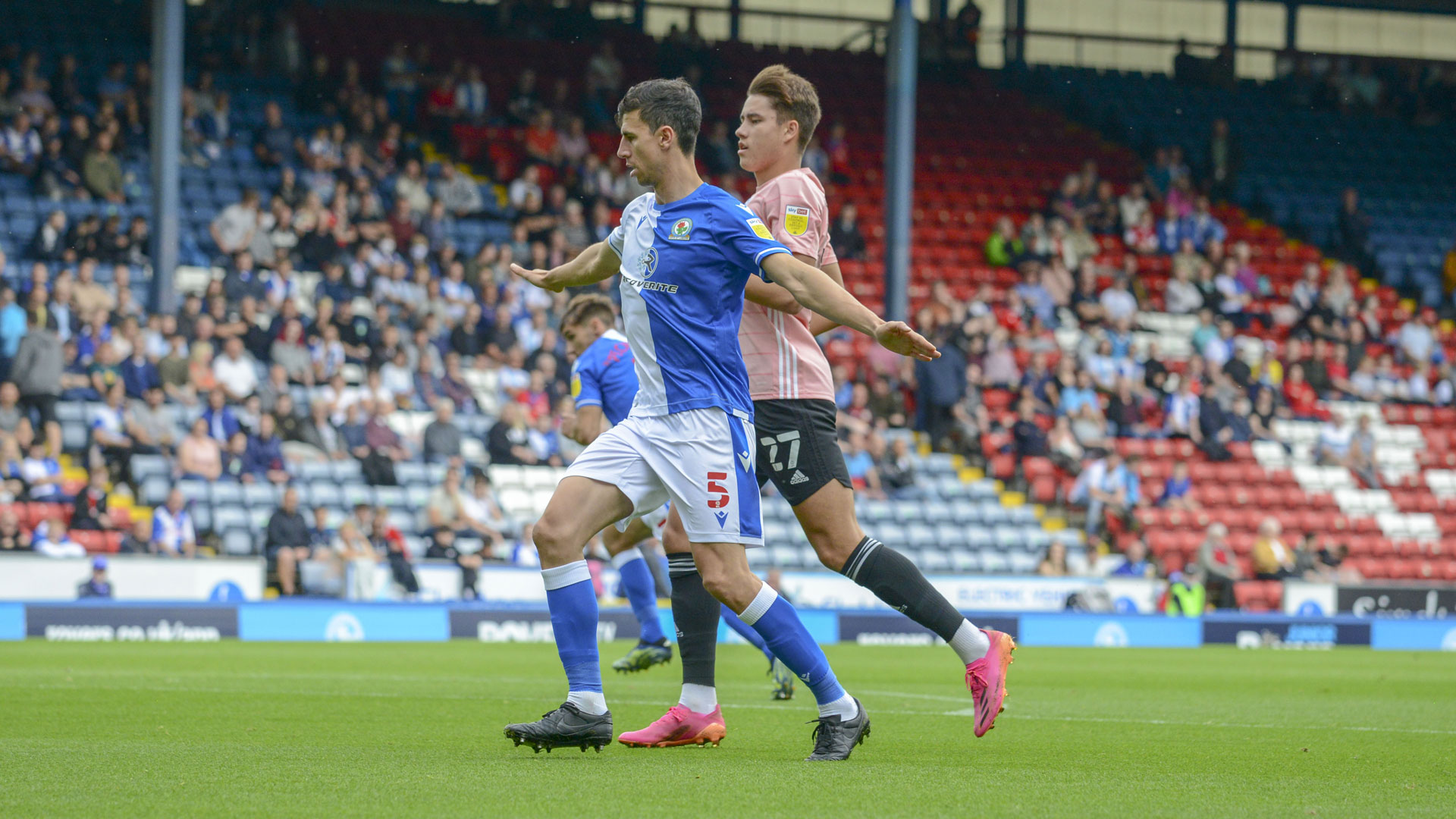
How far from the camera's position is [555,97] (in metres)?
25.5

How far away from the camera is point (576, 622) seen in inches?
225

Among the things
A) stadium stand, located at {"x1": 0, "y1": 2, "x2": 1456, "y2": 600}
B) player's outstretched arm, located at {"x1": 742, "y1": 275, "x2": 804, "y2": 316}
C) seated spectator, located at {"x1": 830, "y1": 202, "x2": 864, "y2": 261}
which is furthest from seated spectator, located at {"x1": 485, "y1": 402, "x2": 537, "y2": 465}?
player's outstretched arm, located at {"x1": 742, "y1": 275, "x2": 804, "y2": 316}

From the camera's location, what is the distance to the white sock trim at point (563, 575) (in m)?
5.67

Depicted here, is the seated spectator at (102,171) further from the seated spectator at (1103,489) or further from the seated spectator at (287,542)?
the seated spectator at (1103,489)

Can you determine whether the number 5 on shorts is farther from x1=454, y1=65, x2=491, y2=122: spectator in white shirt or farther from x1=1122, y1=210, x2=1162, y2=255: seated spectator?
x1=1122, y1=210, x2=1162, y2=255: seated spectator

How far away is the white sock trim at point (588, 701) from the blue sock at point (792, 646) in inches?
21.9

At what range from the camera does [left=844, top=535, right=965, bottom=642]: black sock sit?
19.6ft

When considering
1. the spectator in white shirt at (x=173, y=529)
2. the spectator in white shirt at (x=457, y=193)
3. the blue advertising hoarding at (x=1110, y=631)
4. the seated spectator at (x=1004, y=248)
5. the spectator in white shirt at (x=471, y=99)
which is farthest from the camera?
the seated spectator at (x=1004, y=248)

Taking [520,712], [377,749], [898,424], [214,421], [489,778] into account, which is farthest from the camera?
[898,424]

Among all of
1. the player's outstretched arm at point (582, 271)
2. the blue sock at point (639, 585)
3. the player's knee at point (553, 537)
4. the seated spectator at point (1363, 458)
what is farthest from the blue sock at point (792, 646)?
the seated spectator at point (1363, 458)

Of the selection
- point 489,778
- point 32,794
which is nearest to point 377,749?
point 489,778

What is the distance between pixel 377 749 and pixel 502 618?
10577 millimetres

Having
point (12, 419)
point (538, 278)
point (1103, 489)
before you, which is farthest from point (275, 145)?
point (538, 278)

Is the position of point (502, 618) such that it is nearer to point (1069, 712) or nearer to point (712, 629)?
point (1069, 712)
